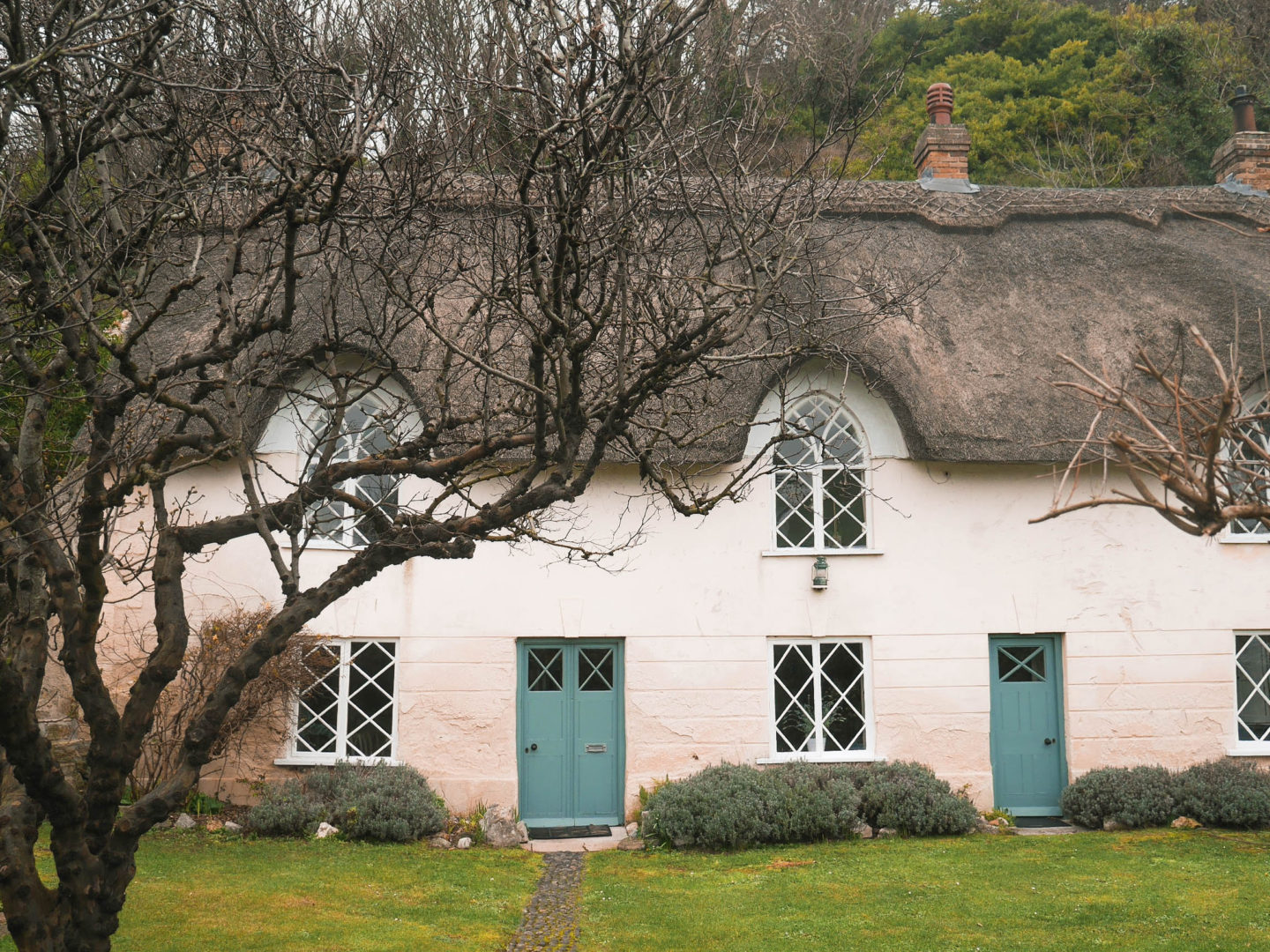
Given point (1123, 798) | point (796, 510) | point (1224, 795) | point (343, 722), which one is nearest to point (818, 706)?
point (796, 510)

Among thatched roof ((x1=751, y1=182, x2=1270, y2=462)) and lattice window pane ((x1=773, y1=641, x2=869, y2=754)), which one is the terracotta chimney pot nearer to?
thatched roof ((x1=751, y1=182, x2=1270, y2=462))

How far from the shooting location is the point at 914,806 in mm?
11133

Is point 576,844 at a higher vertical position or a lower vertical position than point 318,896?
lower

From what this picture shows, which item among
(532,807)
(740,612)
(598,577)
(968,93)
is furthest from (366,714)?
(968,93)

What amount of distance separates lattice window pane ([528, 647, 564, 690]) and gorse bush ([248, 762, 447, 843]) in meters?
1.58

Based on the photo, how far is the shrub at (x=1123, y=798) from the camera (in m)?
11.4

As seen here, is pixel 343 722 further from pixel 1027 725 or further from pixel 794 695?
pixel 1027 725

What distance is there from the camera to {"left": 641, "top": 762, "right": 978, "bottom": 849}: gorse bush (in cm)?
1068

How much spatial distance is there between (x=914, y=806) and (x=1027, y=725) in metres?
2.05

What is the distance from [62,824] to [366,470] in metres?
Answer: 2.11

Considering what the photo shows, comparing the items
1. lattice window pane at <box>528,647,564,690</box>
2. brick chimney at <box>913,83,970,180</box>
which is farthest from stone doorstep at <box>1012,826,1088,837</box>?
brick chimney at <box>913,83,970,180</box>

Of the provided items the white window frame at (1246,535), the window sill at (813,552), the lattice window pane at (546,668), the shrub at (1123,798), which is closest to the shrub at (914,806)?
the shrub at (1123,798)

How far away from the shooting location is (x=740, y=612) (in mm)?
12031

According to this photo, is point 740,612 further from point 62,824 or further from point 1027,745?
point 62,824
